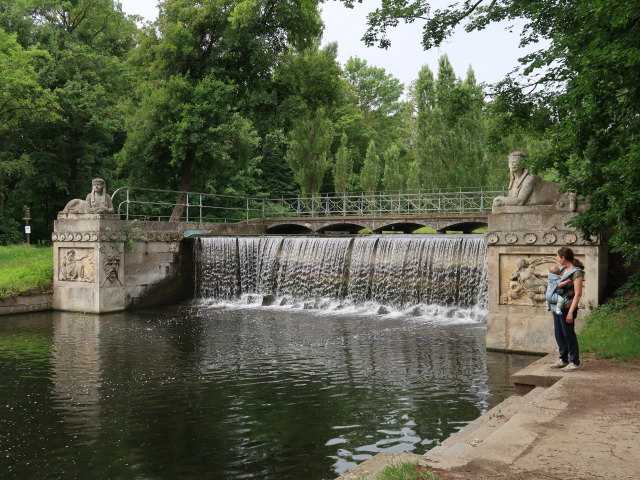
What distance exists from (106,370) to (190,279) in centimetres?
1033

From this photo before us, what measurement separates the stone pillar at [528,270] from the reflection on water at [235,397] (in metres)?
0.52

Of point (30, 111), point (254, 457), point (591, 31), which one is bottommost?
point (254, 457)

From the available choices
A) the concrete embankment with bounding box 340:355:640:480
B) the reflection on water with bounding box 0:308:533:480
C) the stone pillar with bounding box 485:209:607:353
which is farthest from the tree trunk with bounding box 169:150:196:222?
the concrete embankment with bounding box 340:355:640:480

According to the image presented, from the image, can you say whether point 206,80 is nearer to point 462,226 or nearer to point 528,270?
point 462,226

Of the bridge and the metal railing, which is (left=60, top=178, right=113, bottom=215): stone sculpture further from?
the metal railing

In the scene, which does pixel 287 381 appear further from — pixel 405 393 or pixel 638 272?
pixel 638 272

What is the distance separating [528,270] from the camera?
1036cm

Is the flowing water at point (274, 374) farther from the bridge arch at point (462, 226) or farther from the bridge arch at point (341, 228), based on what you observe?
the bridge arch at point (341, 228)

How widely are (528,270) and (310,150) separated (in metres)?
25.3

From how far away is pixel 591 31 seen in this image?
25.0 feet

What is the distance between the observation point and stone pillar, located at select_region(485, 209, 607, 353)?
9.96 metres

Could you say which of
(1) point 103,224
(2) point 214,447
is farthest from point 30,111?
(2) point 214,447

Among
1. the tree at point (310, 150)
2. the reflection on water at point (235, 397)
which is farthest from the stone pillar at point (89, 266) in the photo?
the tree at point (310, 150)

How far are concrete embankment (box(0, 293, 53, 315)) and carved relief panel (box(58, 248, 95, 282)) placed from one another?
70 cm
